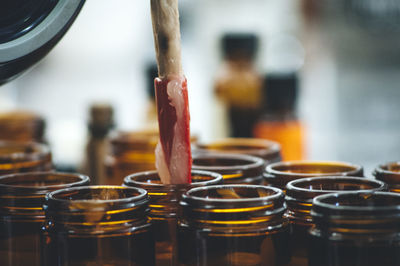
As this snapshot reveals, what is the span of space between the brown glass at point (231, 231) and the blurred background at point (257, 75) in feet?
2.82

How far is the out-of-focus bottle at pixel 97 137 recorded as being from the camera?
1.21 meters

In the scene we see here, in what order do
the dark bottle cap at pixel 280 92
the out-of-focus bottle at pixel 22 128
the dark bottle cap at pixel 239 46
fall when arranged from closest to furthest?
the out-of-focus bottle at pixel 22 128 → the dark bottle cap at pixel 280 92 → the dark bottle cap at pixel 239 46

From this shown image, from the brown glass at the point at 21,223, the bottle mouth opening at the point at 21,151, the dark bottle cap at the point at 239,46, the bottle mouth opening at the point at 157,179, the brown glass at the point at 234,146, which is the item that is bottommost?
the brown glass at the point at 21,223

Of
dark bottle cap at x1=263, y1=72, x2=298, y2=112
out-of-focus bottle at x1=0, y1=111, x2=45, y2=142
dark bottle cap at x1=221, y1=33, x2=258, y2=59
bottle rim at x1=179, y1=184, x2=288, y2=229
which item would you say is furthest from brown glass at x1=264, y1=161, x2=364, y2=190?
dark bottle cap at x1=221, y1=33, x2=258, y2=59

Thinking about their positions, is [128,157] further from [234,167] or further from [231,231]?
[231,231]

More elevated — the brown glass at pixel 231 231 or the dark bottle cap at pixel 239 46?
the dark bottle cap at pixel 239 46

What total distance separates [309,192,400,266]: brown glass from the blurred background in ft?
2.96

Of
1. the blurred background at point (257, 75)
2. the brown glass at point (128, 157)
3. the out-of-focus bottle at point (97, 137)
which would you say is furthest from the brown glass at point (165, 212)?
the blurred background at point (257, 75)

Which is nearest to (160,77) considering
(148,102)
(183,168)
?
(183,168)

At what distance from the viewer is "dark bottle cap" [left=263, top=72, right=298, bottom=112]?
1482 millimetres

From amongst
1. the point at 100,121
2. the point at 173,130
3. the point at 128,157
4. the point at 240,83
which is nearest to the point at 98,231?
the point at 173,130

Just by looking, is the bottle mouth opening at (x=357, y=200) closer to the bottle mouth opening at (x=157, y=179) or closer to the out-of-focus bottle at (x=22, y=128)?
the bottle mouth opening at (x=157, y=179)

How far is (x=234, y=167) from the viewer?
61 centimetres

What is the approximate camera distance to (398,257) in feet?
1.33
